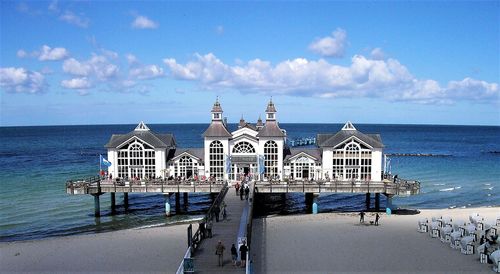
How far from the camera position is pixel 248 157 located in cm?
4016

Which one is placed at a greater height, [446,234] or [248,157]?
[248,157]

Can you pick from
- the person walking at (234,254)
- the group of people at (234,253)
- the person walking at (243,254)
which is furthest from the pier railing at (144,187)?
the person walking at (243,254)

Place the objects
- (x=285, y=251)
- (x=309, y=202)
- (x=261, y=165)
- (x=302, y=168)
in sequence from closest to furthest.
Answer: (x=285, y=251) < (x=261, y=165) < (x=302, y=168) < (x=309, y=202)

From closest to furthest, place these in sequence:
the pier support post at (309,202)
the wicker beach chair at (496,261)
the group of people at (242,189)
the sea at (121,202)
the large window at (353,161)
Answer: the wicker beach chair at (496,261)
the group of people at (242,189)
the sea at (121,202)
the large window at (353,161)
the pier support post at (309,202)

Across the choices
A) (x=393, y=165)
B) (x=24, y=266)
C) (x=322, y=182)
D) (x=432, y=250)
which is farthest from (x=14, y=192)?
(x=393, y=165)

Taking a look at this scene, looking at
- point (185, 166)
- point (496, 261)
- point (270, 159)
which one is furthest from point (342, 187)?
point (496, 261)

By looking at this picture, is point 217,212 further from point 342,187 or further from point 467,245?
point 467,245

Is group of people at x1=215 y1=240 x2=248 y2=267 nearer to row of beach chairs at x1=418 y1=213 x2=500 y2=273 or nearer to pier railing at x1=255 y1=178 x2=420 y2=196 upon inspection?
row of beach chairs at x1=418 y1=213 x2=500 y2=273

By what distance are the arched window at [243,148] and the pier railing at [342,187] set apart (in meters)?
3.91

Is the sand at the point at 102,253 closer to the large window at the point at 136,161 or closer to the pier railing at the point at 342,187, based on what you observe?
the pier railing at the point at 342,187

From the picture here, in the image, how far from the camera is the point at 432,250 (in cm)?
2650

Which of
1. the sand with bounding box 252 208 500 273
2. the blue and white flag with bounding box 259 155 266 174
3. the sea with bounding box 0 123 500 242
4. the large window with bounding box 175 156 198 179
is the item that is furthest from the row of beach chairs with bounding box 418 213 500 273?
the large window with bounding box 175 156 198 179

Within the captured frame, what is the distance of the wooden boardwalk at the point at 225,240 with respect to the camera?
2038 centimetres

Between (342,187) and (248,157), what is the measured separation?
8182mm
